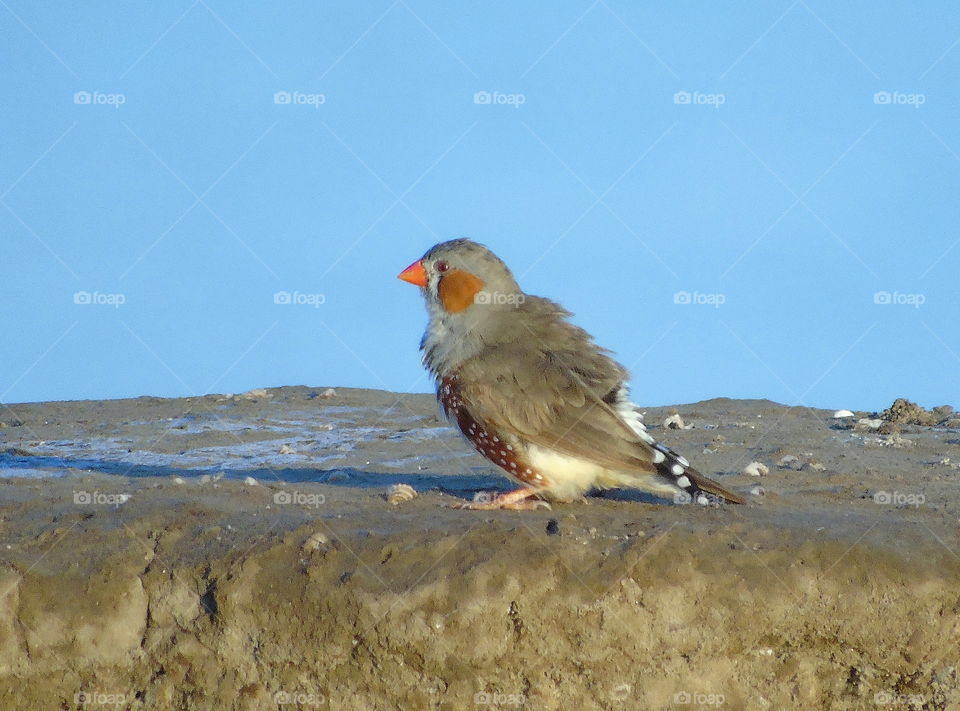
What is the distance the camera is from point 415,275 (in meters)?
7.33

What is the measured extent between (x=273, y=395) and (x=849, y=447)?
7549mm

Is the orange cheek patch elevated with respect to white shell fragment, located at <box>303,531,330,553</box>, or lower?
elevated

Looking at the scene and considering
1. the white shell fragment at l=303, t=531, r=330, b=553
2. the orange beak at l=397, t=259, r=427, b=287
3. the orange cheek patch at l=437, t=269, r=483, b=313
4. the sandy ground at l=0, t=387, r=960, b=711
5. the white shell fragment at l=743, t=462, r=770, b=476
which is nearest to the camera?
the sandy ground at l=0, t=387, r=960, b=711

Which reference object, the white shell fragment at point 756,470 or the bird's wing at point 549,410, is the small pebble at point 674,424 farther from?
the bird's wing at point 549,410

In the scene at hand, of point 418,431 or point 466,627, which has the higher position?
point 418,431

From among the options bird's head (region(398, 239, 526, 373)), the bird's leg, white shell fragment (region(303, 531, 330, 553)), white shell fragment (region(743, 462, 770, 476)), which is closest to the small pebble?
white shell fragment (region(743, 462, 770, 476))

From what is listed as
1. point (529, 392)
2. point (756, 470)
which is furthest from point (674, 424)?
point (529, 392)

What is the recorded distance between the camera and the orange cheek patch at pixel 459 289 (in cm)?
709

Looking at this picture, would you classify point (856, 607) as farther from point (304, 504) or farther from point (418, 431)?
point (418, 431)

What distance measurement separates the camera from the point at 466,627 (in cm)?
507

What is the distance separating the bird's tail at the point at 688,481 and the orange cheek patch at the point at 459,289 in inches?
65.8

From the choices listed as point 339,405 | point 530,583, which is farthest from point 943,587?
point 339,405

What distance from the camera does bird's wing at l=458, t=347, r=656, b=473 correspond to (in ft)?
21.2

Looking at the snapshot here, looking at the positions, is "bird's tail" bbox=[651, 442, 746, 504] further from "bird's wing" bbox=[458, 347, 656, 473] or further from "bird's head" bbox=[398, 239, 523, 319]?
"bird's head" bbox=[398, 239, 523, 319]
